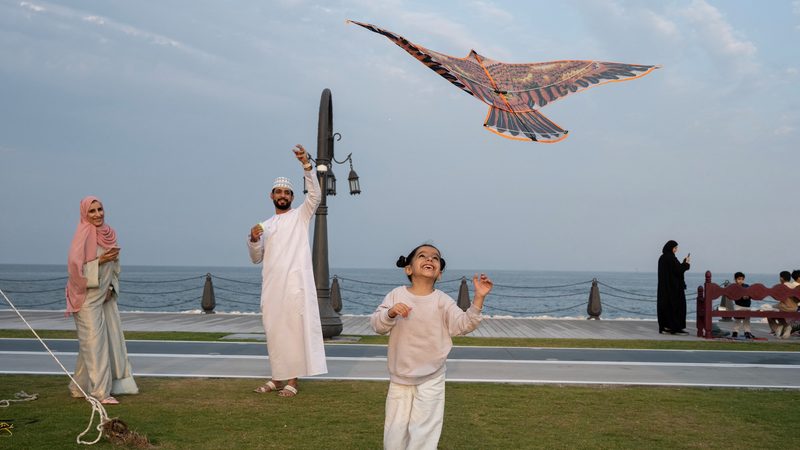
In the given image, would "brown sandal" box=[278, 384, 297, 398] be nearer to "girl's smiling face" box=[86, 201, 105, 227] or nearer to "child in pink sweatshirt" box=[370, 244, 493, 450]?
"girl's smiling face" box=[86, 201, 105, 227]

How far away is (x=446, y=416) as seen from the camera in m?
6.67

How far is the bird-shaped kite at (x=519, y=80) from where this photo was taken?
711 cm

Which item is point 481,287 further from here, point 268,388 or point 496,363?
point 496,363

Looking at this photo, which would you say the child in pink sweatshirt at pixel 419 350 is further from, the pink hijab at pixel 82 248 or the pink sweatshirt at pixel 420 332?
the pink hijab at pixel 82 248

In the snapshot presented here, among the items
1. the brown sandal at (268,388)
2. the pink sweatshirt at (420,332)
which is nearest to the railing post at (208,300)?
the brown sandal at (268,388)

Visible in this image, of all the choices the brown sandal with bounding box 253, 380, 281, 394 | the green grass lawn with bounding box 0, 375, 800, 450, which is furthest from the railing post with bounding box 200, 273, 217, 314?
the brown sandal with bounding box 253, 380, 281, 394

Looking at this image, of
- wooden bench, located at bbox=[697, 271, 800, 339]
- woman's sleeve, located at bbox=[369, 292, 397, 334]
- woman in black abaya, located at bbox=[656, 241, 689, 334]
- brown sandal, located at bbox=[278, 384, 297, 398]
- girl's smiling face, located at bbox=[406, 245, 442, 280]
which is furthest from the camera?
woman in black abaya, located at bbox=[656, 241, 689, 334]

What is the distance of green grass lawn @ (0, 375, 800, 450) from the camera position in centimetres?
575

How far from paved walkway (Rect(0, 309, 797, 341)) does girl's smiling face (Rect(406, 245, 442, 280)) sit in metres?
9.79

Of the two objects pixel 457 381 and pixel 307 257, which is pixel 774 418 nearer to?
pixel 457 381

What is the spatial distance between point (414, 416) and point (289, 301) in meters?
3.33

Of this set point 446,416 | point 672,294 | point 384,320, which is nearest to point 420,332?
point 384,320

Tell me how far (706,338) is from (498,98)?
945 centimetres

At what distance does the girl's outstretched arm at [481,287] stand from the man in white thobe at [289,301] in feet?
11.3
